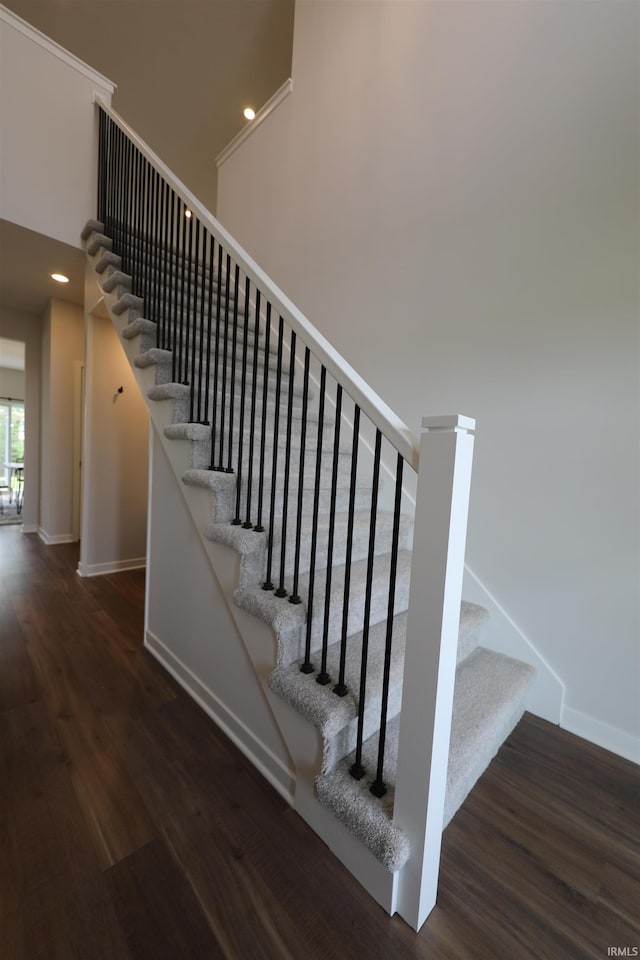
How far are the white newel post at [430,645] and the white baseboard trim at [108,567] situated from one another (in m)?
3.24

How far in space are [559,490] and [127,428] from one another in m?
3.44

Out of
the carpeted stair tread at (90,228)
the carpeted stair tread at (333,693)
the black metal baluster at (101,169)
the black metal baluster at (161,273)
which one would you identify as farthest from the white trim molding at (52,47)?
the carpeted stair tread at (333,693)

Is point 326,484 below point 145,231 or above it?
below

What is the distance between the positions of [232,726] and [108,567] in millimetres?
2469

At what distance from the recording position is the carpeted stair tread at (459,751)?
97 centimetres

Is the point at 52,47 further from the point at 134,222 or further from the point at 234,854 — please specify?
the point at 234,854

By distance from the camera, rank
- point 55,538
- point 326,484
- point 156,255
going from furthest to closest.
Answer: point 55,538 → point 156,255 → point 326,484

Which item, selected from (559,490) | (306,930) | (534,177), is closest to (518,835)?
(306,930)

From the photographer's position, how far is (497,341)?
6.02 ft

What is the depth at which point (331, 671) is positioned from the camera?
1.25 metres

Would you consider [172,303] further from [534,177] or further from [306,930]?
[306,930]

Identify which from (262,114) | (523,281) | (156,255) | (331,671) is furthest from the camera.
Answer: (262,114)

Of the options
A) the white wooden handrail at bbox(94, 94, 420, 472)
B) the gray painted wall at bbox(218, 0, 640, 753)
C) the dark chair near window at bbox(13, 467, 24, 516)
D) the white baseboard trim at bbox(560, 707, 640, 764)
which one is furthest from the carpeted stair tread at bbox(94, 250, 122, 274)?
the dark chair near window at bbox(13, 467, 24, 516)

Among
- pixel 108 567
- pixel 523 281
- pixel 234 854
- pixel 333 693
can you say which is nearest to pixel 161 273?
pixel 523 281
